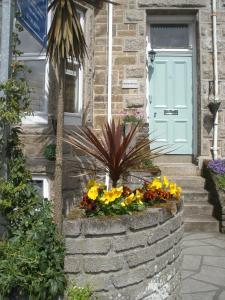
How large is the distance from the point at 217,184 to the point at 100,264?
185 inches

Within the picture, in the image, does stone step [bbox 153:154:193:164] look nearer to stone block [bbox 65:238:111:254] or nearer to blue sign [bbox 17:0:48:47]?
blue sign [bbox 17:0:48:47]

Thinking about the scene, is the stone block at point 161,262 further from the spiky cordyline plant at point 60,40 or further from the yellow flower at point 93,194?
the spiky cordyline plant at point 60,40

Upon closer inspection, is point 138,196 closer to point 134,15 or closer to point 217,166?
point 217,166

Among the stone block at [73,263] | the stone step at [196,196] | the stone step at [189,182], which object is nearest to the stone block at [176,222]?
the stone block at [73,263]

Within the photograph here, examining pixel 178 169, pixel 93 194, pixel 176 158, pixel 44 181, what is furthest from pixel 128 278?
pixel 176 158

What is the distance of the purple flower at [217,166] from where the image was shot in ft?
24.9

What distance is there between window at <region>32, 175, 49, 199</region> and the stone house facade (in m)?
1.33

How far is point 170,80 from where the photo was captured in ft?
29.6

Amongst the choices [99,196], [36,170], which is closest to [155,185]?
Answer: [99,196]

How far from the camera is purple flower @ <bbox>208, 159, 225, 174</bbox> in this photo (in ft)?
24.9

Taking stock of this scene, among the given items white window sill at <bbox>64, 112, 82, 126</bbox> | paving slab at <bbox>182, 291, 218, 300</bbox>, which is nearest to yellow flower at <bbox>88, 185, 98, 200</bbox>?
paving slab at <bbox>182, 291, 218, 300</bbox>

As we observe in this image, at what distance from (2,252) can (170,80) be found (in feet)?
21.7

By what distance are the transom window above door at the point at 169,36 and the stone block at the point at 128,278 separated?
279 inches

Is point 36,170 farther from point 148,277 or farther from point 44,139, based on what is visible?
point 148,277
